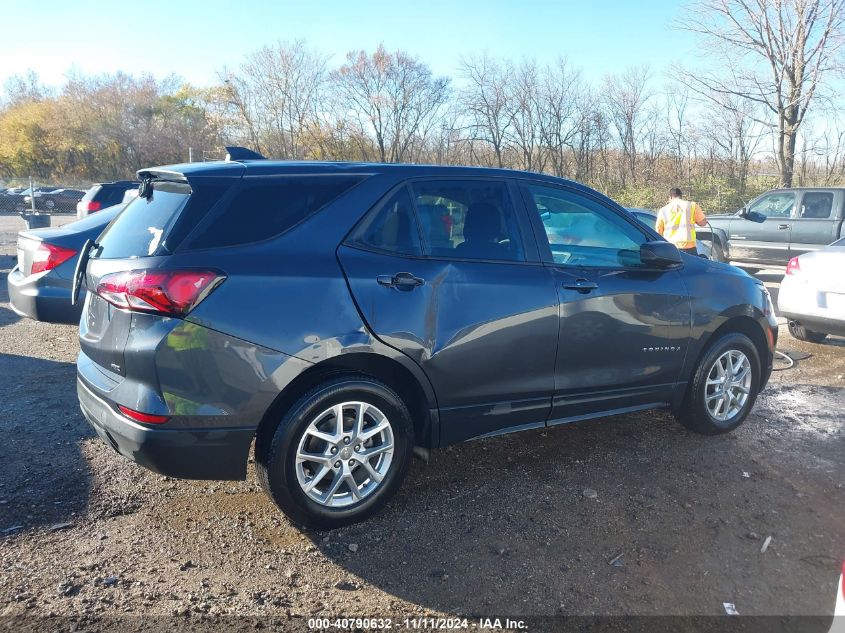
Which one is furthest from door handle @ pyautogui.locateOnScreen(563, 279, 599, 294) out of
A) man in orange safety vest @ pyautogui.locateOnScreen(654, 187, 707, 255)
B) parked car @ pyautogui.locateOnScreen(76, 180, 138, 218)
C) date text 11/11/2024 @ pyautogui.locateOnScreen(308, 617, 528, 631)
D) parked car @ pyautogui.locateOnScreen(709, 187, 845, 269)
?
parked car @ pyautogui.locateOnScreen(709, 187, 845, 269)

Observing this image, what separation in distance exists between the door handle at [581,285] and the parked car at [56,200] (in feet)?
115

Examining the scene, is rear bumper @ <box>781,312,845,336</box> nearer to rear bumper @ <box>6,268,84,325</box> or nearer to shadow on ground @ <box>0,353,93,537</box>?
shadow on ground @ <box>0,353,93,537</box>

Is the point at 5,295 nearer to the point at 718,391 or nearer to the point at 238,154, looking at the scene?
the point at 238,154

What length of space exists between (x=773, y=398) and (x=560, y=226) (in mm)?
3020

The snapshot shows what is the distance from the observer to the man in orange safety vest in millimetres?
9930

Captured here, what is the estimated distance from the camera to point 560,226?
397 cm

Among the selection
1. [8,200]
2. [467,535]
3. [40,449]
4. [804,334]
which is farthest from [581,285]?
[8,200]

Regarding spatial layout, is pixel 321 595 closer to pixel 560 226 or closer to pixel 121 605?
pixel 121 605

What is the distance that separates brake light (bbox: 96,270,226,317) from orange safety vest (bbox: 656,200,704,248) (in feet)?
28.4

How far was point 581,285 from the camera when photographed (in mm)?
3785

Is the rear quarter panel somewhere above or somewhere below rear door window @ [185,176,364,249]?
below

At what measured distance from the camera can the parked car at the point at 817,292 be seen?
6.65 meters

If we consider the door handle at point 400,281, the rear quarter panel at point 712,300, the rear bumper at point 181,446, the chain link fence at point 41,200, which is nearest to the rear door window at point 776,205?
the rear quarter panel at point 712,300

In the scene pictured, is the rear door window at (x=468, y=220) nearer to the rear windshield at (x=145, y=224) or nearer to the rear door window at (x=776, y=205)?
the rear windshield at (x=145, y=224)
